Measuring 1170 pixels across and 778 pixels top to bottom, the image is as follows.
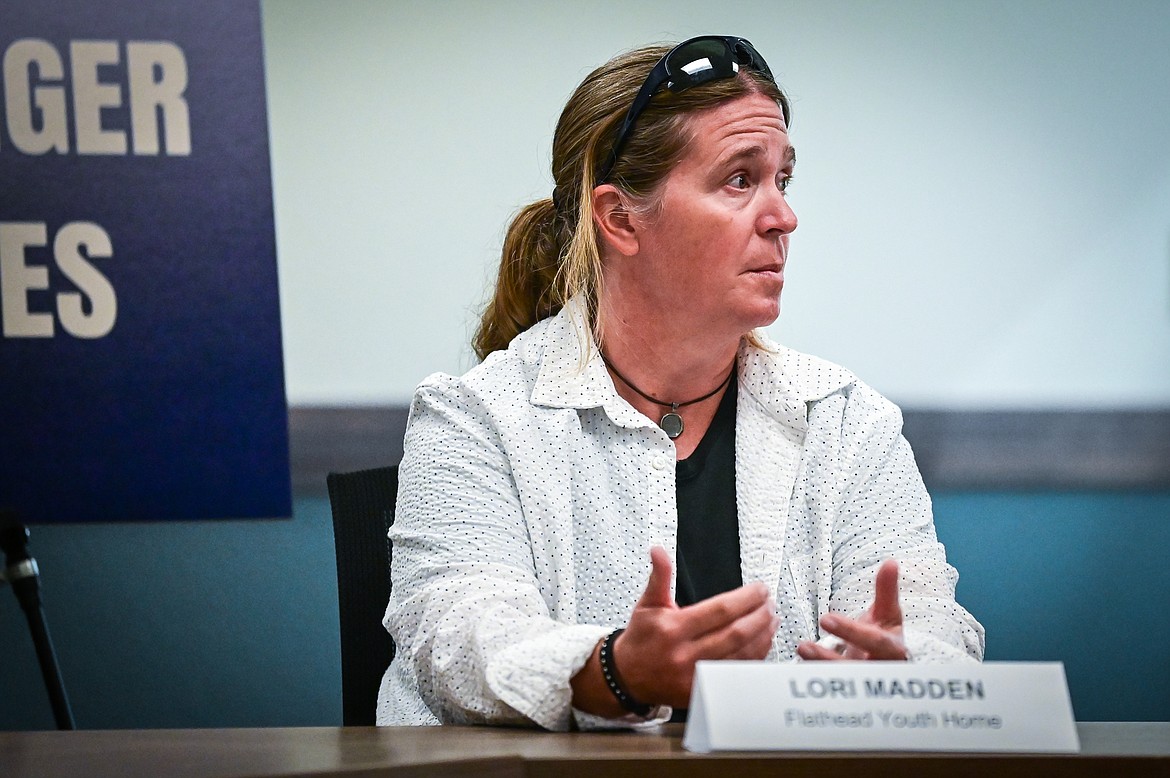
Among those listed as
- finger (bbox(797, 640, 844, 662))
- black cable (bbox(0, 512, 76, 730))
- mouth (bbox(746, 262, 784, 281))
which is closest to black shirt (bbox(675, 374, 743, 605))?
mouth (bbox(746, 262, 784, 281))

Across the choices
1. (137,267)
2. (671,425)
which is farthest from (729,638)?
(137,267)

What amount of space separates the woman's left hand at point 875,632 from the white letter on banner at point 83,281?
152 centimetres

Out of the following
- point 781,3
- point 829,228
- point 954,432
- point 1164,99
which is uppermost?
point 781,3

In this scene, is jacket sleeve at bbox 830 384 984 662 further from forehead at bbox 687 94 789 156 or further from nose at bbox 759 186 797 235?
forehead at bbox 687 94 789 156

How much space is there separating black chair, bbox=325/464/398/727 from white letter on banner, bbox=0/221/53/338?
2.83 feet

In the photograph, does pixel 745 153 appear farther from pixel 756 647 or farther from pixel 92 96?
pixel 92 96

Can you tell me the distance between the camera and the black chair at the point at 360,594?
1550 millimetres

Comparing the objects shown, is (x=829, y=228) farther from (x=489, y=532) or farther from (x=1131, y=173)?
(x=489, y=532)

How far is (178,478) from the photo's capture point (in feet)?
7.11

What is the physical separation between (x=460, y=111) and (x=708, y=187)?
1169mm

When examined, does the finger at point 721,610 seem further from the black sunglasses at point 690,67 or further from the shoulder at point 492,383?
the black sunglasses at point 690,67

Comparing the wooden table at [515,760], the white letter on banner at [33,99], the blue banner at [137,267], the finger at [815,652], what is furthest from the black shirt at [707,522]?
the white letter on banner at [33,99]

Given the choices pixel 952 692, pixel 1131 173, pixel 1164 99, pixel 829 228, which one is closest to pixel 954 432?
pixel 829 228

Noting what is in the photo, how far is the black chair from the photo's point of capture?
5.08 ft
